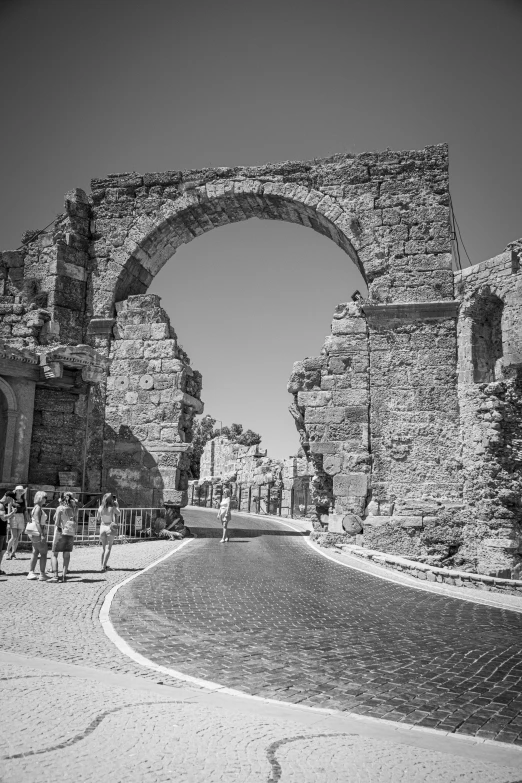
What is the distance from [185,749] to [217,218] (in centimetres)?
1412

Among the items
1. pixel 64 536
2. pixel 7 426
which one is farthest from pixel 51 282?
pixel 64 536

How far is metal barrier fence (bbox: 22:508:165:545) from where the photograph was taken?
42.2ft

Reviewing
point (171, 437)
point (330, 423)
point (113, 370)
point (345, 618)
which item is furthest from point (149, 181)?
point (345, 618)

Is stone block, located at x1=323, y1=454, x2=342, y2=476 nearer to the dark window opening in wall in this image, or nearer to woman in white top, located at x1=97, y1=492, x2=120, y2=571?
the dark window opening in wall

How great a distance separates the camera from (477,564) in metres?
12.0

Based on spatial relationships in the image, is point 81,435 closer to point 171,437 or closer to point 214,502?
point 171,437


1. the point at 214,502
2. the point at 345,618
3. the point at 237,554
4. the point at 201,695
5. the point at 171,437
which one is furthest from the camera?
the point at 214,502

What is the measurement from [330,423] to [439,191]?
5.51m

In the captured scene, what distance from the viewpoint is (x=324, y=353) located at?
46.1 feet

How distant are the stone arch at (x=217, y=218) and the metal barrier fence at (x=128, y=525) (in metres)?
4.80

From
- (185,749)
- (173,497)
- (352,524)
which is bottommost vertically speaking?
(185,749)

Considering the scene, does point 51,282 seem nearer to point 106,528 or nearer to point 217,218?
point 217,218

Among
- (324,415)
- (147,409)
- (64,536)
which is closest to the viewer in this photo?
(64,536)

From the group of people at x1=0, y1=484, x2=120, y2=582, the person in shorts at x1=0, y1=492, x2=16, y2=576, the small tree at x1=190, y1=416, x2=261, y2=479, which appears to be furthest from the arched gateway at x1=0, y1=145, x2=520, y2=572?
the small tree at x1=190, y1=416, x2=261, y2=479
